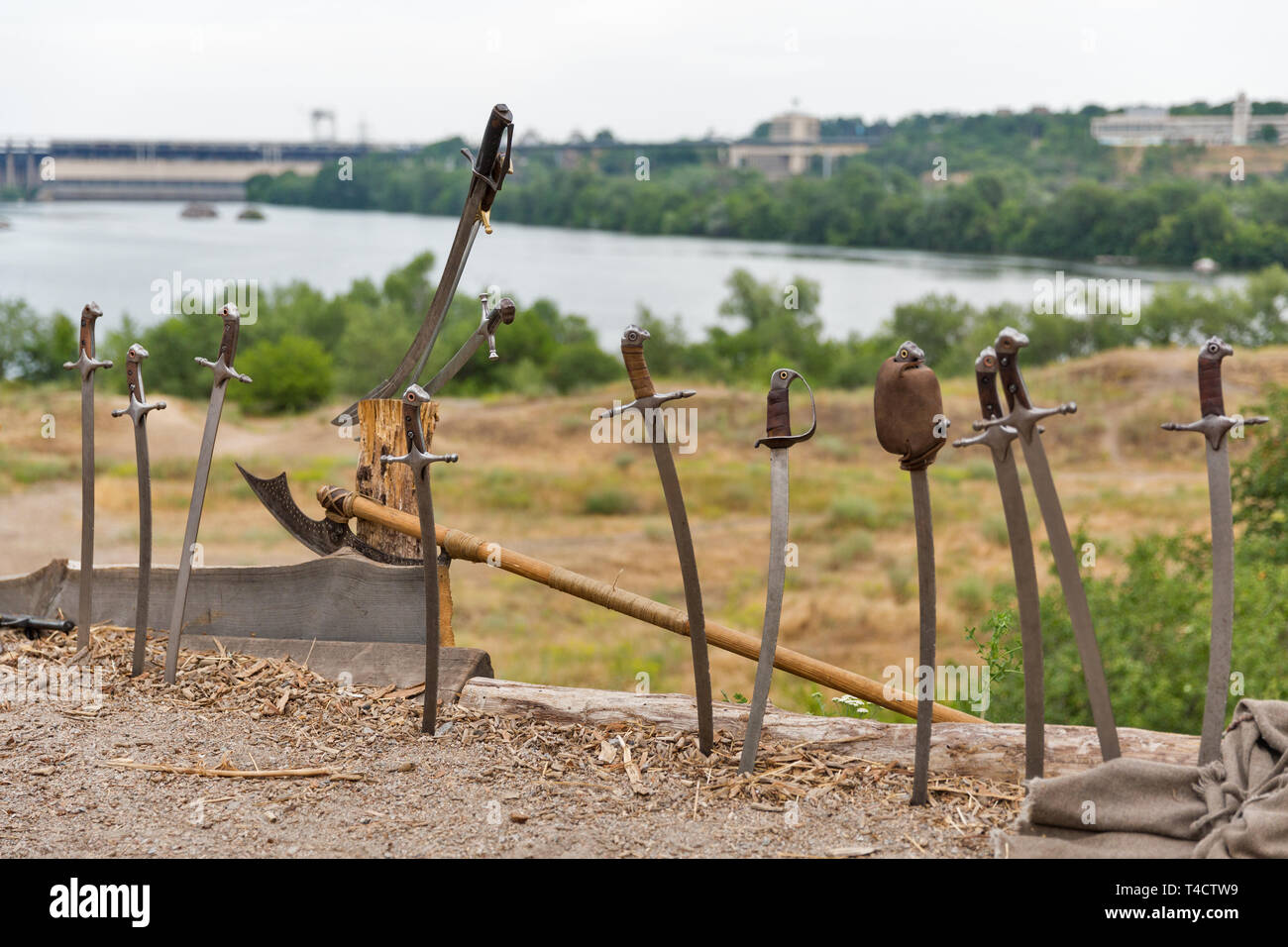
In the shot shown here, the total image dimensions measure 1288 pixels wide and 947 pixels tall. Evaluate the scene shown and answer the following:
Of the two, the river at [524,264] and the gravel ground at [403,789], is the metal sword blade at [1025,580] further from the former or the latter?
the river at [524,264]

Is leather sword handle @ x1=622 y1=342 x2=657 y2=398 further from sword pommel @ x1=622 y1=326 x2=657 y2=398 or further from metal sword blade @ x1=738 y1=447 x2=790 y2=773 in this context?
metal sword blade @ x1=738 y1=447 x2=790 y2=773

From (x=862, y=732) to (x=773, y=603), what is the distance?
→ 0.53 metres

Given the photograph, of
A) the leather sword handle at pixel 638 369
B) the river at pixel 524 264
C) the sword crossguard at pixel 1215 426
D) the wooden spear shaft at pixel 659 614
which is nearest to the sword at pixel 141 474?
the wooden spear shaft at pixel 659 614

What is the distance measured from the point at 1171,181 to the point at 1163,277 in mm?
3407

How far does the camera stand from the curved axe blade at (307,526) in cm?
378

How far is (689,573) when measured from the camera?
2746mm

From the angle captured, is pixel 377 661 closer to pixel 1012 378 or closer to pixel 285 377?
pixel 1012 378

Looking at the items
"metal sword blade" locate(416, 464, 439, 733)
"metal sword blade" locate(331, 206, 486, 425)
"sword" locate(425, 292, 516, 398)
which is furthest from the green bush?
"metal sword blade" locate(416, 464, 439, 733)

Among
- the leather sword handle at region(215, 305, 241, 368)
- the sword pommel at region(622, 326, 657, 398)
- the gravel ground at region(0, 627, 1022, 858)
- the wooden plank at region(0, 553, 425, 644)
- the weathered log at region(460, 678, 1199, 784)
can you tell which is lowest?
the gravel ground at region(0, 627, 1022, 858)

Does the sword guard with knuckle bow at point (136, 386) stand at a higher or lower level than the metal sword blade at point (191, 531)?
higher

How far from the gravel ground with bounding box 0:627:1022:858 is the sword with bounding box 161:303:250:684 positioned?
157mm

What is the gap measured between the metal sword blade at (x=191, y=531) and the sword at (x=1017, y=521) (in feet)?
6.92

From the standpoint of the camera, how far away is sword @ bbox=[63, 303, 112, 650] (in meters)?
3.53

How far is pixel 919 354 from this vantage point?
8.04 ft
